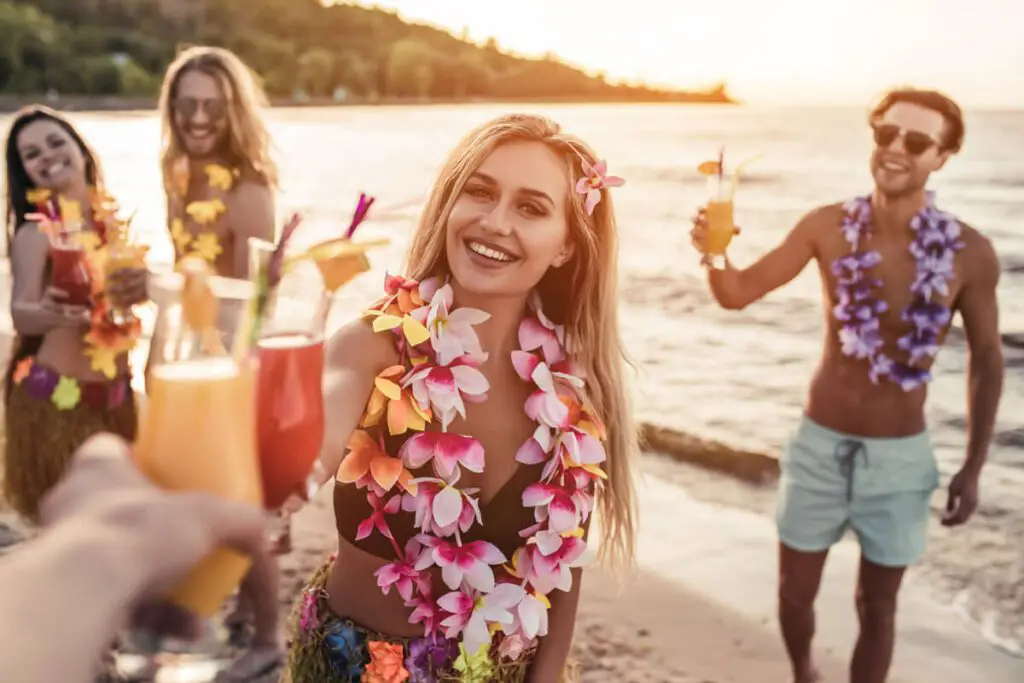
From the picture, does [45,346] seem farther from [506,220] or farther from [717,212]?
[717,212]

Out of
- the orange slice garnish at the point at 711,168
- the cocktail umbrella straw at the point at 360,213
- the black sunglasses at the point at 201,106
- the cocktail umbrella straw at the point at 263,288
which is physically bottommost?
the cocktail umbrella straw at the point at 263,288

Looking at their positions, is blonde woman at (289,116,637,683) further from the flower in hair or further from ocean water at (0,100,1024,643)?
ocean water at (0,100,1024,643)

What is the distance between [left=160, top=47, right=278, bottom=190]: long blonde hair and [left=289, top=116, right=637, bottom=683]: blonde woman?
209cm

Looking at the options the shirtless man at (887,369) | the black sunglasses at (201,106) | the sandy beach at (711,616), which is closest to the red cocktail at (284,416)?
the shirtless man at (887,369)

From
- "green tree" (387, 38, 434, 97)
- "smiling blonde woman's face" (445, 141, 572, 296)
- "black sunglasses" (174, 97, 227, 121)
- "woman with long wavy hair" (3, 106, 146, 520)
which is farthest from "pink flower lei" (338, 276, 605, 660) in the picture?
"green tree" (387, 38, 434, 97)

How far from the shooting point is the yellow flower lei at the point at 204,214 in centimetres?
385

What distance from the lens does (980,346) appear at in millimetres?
3195

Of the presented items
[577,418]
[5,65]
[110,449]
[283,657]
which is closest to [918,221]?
[577,418]

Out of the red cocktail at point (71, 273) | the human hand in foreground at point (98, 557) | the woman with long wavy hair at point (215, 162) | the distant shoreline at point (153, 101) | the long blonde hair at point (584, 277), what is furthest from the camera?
the distant shoreline at point (153, 101)

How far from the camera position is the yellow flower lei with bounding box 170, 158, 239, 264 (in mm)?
3854

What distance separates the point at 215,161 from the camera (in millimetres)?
4027

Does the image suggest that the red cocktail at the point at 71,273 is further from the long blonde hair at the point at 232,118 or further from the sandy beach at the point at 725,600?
the sandy beach at the point at 725,600

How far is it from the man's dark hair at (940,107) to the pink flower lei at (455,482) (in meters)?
1.93

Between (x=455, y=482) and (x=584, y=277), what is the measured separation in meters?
0.66
